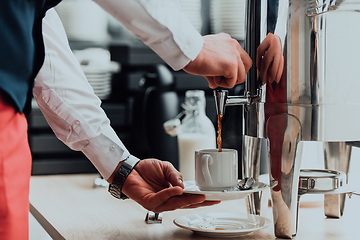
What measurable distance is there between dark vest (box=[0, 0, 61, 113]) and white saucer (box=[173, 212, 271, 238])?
35 centimetres

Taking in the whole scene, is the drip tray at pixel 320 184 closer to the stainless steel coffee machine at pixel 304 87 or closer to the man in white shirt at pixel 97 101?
the stainless steel coffee machine at pixel 304 87

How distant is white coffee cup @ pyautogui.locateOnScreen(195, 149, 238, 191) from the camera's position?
72 cm

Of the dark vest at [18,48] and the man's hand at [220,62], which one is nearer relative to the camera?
the dark vest at [18,48]

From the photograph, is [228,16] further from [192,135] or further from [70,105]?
[70,105]

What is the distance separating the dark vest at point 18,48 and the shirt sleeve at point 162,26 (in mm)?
83

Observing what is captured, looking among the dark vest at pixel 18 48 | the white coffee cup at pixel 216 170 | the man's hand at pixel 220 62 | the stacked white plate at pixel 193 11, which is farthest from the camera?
the stacked white plate at pixel 193 11

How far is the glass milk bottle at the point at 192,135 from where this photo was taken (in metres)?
1.21

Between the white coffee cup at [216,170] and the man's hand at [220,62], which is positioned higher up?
the man's hand at [220,62]

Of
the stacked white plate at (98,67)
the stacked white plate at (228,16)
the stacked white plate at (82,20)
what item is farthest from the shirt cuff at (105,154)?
the stacked white plate at (228,16)

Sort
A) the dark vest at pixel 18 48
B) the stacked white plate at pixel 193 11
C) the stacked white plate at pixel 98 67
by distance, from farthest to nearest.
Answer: the stacked white plate at pixel 193 11
the stacked white plate at pixel 98 67
the dark vest at pixel 18 48

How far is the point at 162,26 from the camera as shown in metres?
0.56

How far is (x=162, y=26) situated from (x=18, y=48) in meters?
0.17

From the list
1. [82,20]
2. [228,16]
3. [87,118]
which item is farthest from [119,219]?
[228,16]

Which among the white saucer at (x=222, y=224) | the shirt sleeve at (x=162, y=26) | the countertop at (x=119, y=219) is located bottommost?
the countertop at (x=119, y=219)
